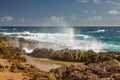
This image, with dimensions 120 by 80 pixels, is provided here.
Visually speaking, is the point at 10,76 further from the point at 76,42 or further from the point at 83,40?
the point at 83,40

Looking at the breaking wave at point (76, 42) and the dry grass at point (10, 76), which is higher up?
the dry grass at point (10, 76)

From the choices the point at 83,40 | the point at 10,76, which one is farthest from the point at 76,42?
the point at 10,76

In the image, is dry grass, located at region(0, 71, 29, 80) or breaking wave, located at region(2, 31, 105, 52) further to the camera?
breaking wave, located at region(2, 31, 105, 52)

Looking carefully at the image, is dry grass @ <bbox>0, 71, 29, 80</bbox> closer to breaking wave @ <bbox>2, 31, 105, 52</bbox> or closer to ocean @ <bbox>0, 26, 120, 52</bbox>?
breaking wave @ <bbox>2, 31, 105, 52</bbox>

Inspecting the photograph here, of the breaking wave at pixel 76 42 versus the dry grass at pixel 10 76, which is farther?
the breaking wave at pixel 76 42

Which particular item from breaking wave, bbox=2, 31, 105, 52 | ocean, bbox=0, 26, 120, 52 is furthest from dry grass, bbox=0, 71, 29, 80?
ocean, bbox=0, 26, 120, 52

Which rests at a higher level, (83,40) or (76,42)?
(76,42)

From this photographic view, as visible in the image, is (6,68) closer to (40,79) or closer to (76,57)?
(40,79)

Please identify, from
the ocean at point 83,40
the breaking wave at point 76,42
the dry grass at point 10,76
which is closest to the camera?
the dry grass at point 10,76

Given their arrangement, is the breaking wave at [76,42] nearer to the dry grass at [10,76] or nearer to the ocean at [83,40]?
the ocean at [83,40]

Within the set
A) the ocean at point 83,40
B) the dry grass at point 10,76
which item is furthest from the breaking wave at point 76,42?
the dry grass at point 10,76

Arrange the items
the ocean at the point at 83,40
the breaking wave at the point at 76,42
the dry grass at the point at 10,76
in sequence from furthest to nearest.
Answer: the ocean at the point at 83,40 → the breaking wave at the point at 76,42 → the dry grass at the point at 10,76

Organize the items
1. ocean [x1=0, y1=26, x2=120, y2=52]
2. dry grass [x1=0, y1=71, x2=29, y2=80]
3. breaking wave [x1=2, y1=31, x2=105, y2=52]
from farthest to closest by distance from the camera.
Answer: ocean [x1=0, y1=26, x2=120, y2=52]
breaking wave [x1=2, y1=31, x2=105, y2=52]
dry grass [x1=0, y1=71, x2=29, y2=80]

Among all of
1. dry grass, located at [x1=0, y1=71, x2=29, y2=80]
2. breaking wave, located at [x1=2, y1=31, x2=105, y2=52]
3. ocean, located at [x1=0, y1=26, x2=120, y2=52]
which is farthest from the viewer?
ocean, located at [x1=0, y1=26, x2=120, y2=52]
